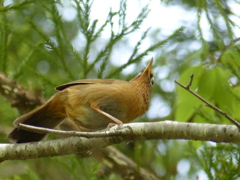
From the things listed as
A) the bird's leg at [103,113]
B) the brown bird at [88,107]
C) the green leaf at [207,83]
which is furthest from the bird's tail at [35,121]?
the green leaf at [207,83]

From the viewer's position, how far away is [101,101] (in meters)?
3.93

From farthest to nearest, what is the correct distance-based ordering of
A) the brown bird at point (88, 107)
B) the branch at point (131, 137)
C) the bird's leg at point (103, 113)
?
the brown bird at point (88, 107)
the bird's leg at point (103, 113)
the branch at point (131, 137)

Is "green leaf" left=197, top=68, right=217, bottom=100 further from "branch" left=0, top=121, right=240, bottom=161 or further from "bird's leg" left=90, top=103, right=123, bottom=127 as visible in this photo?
"branch" left=0, top=121, right=240, bottom=161

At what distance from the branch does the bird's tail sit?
1.63 ft

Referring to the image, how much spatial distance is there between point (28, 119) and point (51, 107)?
0.84 feet

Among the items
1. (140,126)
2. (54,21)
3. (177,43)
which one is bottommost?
(177,43)

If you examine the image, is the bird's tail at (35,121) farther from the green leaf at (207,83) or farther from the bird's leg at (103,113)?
the green leaf at (207,83)

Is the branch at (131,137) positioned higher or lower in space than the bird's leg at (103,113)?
higher

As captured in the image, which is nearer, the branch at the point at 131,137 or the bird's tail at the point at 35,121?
the branch at the point at 131,137

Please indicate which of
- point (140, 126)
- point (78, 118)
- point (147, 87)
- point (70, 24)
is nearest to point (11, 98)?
point (78, 118)

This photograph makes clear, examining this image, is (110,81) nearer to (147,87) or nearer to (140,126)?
(147,87)

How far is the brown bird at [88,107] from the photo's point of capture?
155 inches

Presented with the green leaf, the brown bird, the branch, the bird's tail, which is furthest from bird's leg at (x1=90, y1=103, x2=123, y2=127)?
the green leaf

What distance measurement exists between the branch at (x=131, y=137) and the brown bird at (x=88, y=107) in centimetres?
57
